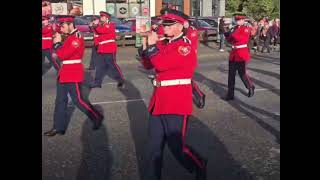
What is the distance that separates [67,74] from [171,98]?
101 inches

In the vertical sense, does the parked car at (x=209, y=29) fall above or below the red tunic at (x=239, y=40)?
above

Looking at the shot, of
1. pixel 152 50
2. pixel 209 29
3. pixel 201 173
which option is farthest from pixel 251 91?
pixel 209 29

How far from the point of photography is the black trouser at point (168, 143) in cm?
451

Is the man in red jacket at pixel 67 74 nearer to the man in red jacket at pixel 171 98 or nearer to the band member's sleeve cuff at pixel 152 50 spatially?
the man in red jacket at pixel 171 98

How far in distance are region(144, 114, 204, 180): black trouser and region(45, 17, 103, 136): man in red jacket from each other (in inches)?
96.8

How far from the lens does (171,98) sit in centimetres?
463

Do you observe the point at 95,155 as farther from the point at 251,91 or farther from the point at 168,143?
the point at 251,91

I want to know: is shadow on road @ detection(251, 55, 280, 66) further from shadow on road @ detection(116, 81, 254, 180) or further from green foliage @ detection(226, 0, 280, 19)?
green foliage @ detection(226, 0, 280, 19)

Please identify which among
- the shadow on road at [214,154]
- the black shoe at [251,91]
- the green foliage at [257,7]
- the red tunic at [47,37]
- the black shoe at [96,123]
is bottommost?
the shadow on road at [214,154]

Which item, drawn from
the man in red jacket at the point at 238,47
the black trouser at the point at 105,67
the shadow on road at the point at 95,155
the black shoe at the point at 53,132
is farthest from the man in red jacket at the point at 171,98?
the black trouser at the point at 105,67
